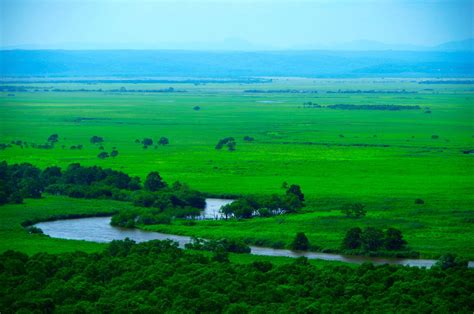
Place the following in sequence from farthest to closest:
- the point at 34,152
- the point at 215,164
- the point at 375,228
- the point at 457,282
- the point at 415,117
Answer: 1. the point at 415,117
2. the point at 34,152
3. the point at 215,164
4. the point at 375,228
5. the point at 457,282

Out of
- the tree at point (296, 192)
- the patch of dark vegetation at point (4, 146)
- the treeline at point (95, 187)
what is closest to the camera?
the treeline at point (95, 187)

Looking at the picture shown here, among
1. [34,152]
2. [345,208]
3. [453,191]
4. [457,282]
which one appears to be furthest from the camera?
[34,152]

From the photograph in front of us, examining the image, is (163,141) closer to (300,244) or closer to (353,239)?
(300,244)

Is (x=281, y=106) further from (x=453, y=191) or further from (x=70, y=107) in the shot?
(x=453, y=191)

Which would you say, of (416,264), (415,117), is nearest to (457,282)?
(416,264)

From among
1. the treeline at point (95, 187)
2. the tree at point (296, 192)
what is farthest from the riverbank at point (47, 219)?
the tree at point (296, 192)

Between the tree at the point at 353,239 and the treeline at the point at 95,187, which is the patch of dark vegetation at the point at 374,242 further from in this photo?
the treeline at the point at 95,187

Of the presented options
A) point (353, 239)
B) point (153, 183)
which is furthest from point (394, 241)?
point (153, 183)
